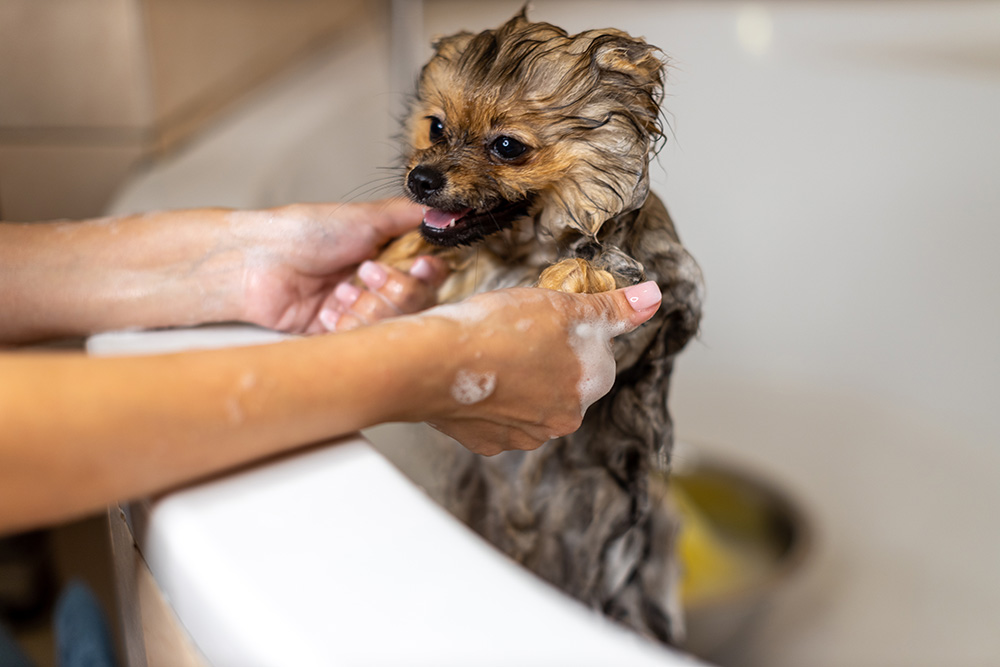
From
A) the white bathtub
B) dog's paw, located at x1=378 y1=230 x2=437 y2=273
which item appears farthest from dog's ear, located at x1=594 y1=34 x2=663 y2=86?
the white bathtub

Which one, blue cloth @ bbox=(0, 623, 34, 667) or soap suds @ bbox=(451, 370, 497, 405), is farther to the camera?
blue cloth @ bbox=(0, 623, 34, 667)

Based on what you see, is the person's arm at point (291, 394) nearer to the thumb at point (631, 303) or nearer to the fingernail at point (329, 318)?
the thumb at point (631, 303)

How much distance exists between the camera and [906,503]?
1381mm

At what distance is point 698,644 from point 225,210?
2.55 ft

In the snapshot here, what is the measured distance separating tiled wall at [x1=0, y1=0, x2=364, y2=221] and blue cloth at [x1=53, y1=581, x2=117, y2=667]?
518mm

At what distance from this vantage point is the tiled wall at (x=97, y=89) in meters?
1.18

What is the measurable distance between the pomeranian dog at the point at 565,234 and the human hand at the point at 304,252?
36 millimetres

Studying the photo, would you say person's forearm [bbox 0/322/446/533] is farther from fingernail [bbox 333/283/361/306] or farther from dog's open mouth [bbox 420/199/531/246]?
fingernail [bbox 333/283/361/306]

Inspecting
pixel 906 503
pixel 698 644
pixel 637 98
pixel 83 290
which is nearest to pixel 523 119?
pixel 637 98

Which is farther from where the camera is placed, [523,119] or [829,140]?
[829,140]

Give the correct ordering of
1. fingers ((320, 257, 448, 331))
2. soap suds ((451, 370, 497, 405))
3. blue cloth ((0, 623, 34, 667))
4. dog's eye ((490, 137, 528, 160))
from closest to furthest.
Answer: soap suds ((451, 370, 497, 405))
dog's eye ((490, 137, 528, 160))
fingers ((320, 257, 448, 331))
blue cloth ((0, 623, 34, 667))

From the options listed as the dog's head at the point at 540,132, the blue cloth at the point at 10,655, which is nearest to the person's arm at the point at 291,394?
the dog's head at the point at 540,132

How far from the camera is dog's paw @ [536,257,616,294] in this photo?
2.16 ft

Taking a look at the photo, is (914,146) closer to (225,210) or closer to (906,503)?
(906,503)
